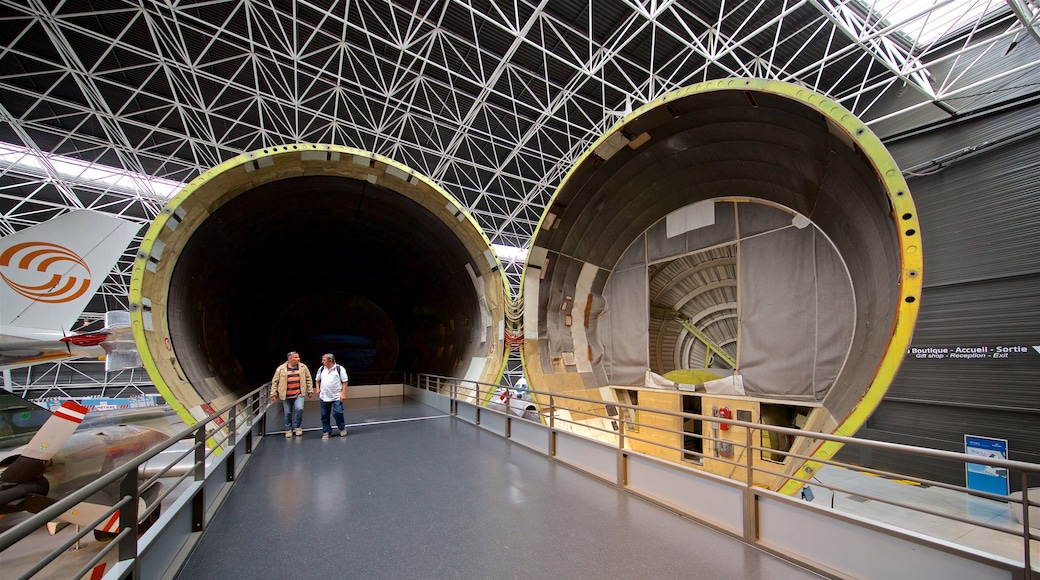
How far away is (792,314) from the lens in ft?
15.3

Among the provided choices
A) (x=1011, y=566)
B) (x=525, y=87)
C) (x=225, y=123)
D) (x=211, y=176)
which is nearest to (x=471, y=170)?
(x=525, y=87)

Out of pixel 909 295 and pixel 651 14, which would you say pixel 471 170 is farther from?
pixel 909 295

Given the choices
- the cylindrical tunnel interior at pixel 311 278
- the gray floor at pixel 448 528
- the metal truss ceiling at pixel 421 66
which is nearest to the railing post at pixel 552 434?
the gray floor at pixel 448 528

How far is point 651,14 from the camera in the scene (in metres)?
10.1

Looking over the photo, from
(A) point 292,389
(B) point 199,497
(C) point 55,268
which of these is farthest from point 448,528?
(C) point 55,268

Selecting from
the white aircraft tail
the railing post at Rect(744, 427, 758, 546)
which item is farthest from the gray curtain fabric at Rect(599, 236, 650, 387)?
the white aircraft tail

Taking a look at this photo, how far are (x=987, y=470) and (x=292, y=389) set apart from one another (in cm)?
1220

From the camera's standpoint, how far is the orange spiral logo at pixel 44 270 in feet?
20.1

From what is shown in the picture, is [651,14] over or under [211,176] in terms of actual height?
over

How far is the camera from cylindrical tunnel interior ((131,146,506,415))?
554cm

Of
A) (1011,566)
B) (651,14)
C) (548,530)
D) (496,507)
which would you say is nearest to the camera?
(1011,566)

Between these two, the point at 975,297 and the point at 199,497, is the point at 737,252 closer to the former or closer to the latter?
the point at 199,497

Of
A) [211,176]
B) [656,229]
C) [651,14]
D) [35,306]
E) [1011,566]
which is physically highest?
[651,14]

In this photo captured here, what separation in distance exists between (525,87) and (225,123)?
10792 millimetres
